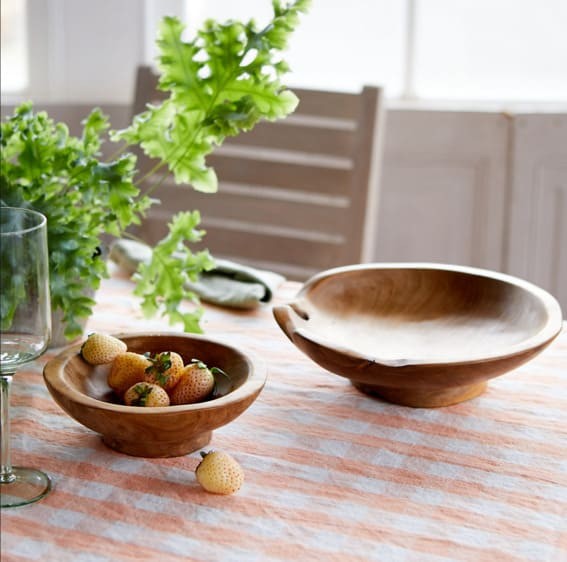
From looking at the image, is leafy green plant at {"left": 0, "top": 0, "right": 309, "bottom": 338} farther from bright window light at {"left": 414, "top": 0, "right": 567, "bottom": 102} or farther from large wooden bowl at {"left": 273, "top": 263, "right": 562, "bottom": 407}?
bright window light at {"left": 414, "top": 0, "right": 567, "bottom": 102}

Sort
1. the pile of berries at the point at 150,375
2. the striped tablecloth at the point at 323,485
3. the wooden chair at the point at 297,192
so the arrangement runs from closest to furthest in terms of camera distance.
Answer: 1. the striped tablecloth at the point at 323,485
2. the pile of berries at the point at 150,375
3. the wooden chair at the point at 297,192

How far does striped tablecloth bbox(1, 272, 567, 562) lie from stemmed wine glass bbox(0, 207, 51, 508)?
3 centimetres

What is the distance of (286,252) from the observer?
6.78ft

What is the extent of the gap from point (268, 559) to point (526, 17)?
1978 millimetres

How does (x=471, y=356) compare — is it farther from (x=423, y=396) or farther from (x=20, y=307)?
(x=20, y=307)

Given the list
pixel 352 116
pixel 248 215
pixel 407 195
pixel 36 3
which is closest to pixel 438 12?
pixel 407 195

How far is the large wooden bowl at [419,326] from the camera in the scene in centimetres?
96

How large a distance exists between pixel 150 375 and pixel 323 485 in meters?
0.20

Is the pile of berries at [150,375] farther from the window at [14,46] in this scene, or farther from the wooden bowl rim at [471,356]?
the window at [14,46]

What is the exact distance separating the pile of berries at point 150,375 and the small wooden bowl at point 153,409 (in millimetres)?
15

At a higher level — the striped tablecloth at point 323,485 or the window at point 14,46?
the window at point 14,46

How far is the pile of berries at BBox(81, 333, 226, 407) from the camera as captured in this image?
2.90ft

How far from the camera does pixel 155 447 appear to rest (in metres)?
0.90

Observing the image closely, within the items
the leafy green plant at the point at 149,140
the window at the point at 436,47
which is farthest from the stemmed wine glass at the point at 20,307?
the window at the point at 436,47
